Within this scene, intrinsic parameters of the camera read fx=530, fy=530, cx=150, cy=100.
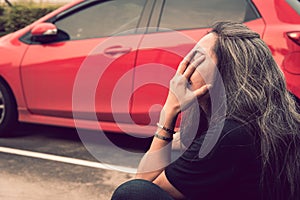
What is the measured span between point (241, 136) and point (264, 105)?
0.14 meters

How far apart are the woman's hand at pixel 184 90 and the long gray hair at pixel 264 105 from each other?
13 centimetres

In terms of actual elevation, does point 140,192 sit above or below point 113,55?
above

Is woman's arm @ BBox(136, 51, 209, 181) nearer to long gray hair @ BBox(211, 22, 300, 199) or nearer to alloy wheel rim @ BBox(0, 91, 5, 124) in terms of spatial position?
long gray hair @ BBox(211, 22, 300, 199)

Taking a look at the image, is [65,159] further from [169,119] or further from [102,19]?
[169,119]

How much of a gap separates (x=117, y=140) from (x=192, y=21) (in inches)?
52.5

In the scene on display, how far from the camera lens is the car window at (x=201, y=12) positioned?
406 cm

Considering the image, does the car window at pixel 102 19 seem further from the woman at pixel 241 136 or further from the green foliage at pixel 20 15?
the green foliage at pixel 20 15

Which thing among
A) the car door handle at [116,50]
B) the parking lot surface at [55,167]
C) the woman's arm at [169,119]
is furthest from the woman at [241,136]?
the car door handle at [116,50]

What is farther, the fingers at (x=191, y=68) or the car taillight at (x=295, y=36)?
the car taillight at (x=295, y=36)

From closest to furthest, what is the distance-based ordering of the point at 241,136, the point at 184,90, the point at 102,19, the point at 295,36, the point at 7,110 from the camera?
the point at 241,136 → the point at 184,90 → the point at 295,36 → the point at 102,19 → the point at 7,110

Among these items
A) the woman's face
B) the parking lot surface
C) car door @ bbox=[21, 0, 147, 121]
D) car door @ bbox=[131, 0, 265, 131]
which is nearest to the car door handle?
car door @ bbox=[21, 0, 147, 121]

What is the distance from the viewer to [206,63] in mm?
1843

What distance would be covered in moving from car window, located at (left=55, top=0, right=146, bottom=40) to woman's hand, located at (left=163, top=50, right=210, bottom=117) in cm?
244

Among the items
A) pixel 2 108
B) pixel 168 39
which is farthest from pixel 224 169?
pixel 2 108
